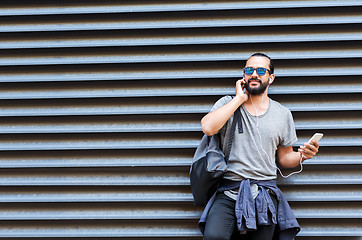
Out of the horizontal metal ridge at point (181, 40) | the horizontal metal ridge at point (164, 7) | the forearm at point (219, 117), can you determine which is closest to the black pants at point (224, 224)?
the forearm at point (219, 117)

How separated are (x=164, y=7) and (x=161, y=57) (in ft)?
1.57

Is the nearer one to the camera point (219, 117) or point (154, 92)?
point (219, 117)

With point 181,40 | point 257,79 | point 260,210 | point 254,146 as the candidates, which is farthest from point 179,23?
point 260,210

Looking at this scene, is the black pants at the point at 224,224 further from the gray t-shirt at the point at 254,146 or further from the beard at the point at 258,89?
the beard at the point at 258,89

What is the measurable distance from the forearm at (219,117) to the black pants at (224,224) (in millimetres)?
556

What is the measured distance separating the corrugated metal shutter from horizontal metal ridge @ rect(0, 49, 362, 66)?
1 cm

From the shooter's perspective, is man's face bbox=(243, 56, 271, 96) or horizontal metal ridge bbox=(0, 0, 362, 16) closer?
man's face bbox=(243, 56, 271, 96)

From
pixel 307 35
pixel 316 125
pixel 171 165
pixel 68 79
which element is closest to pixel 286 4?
pixel 307 35

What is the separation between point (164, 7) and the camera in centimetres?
280

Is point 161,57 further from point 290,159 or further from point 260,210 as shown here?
point 260,210

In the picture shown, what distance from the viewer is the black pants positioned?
2.16m

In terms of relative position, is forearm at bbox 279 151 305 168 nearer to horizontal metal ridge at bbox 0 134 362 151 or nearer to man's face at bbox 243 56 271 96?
man's face at bbox 243 56 271 96

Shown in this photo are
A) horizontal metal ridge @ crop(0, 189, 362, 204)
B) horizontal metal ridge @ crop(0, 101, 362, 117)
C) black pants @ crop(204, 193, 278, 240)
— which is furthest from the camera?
horizontal metal ridge @ crop(0, 101, 362, 117)

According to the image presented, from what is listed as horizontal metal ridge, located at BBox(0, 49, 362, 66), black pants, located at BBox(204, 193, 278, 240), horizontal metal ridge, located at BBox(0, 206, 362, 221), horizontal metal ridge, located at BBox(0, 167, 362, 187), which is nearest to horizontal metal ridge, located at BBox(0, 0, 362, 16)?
horizontal metal ridge, located at BBox(0, 49, 362, 66)
